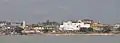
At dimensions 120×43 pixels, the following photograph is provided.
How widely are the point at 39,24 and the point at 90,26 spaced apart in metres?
8.52

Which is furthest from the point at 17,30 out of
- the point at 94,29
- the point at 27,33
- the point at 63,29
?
the point at 94,29

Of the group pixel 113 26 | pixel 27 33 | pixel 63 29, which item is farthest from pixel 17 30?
pixel 113 26

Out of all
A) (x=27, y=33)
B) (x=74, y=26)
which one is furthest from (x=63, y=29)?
(x=27, y=33)

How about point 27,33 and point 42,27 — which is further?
point 42,27

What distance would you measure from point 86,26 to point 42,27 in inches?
248

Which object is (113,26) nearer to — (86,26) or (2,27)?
(86,26)

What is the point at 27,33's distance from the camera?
185ft

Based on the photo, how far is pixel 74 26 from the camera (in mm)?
60562

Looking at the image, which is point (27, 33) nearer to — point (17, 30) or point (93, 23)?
point (17, 30)

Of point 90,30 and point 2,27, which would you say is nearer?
point 90,30

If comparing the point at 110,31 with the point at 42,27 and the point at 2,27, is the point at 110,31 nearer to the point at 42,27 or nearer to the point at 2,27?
the point at 42,27

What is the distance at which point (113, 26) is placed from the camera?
208 ft

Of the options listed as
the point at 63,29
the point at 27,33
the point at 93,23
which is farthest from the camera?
the point at 93,23

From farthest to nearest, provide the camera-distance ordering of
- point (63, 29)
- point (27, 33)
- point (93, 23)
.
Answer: point (93, 23), point (63, 29), point (27, 33)
